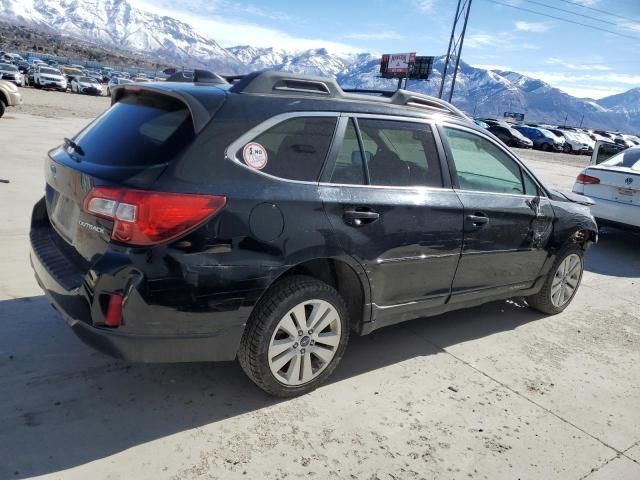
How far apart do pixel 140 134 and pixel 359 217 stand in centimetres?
132

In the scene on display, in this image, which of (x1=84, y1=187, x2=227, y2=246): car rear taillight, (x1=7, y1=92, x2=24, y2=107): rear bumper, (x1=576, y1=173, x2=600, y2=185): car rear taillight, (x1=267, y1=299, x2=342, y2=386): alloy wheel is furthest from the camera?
(x1=7, y1=92, x2=24, y2=107): rear bumper

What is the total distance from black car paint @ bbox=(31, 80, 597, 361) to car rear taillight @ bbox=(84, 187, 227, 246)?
4cm

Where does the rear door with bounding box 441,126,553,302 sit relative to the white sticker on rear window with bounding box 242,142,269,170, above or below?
below

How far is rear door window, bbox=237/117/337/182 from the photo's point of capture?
2.84 m

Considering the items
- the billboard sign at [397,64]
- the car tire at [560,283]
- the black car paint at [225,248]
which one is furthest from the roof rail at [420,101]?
the billboard sign at [397,64]

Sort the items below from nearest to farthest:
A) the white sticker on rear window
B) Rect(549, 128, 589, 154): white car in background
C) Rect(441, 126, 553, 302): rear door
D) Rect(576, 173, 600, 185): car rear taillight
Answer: the white sticker on rear window < Rect(441, 126, 553, 302): rear door < Rect(576, 173, 600, 185): car rear taillight < Rect(549, 128, 589, 154): white car in background

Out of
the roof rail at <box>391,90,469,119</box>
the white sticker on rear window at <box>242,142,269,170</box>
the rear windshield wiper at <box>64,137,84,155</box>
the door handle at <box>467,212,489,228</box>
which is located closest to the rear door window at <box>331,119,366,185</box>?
the white sticker on rear window at <box>242,142,269,170</box>

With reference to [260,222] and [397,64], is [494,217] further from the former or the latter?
[397,64]

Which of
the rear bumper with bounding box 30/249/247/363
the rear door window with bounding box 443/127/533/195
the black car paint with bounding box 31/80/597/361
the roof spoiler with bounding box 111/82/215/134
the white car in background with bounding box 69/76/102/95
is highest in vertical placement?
the roof spoiler with bounding box 111/82/215/134

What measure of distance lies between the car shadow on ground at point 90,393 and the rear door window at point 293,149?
1.37 meters

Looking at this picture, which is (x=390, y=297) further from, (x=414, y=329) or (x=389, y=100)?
(x=389, y=100)

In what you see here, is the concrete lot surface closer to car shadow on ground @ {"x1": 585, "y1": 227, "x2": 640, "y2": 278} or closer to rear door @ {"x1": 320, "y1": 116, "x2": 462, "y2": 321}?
rear door @ {"x1": 320, "y1": 116, "x2": 462, "y2": 321}

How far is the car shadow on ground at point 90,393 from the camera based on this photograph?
2.59 m

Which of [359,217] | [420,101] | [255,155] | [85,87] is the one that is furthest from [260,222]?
[85,87]
